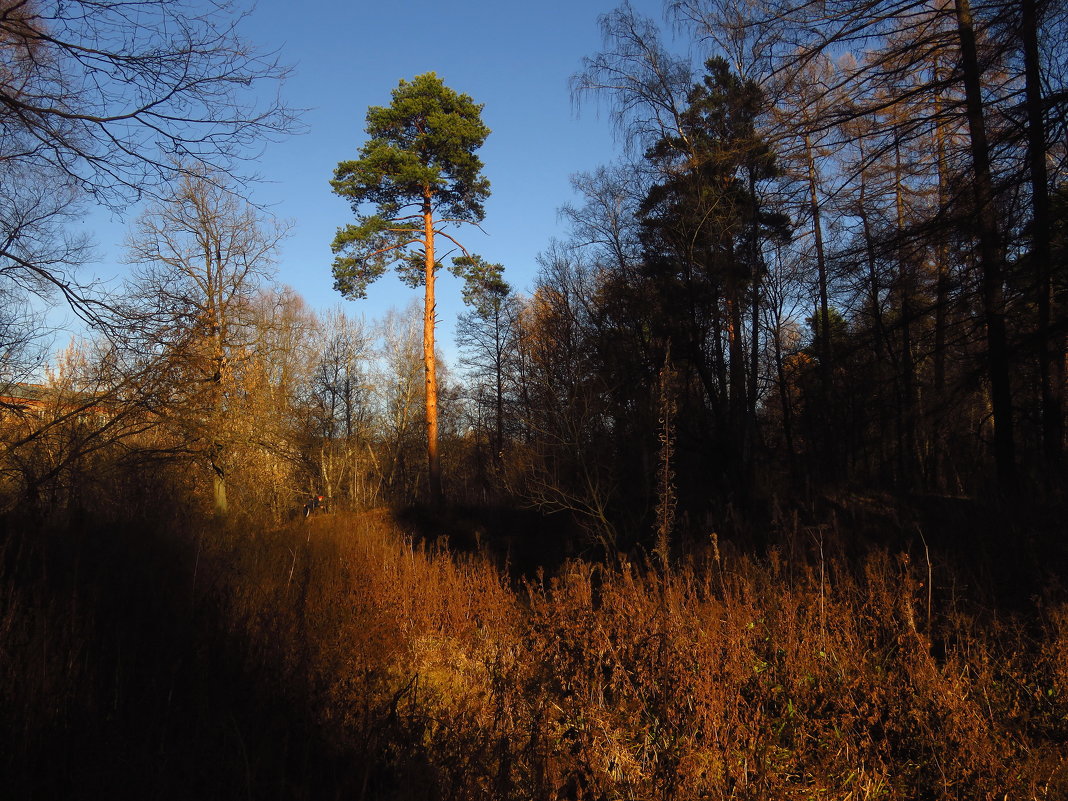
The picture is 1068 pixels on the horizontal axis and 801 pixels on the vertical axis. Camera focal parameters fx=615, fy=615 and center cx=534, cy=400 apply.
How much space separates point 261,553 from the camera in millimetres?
8180

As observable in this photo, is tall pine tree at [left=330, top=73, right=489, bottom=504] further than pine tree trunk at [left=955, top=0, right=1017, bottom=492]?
Yes

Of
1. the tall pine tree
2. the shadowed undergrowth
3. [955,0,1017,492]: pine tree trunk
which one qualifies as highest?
the tall pine tree

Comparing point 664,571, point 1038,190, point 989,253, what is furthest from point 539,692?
point 1038,190

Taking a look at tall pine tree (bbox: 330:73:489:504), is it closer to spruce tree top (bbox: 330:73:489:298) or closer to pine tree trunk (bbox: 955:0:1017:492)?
spruce tree top (bbox: 330:73:489:298)

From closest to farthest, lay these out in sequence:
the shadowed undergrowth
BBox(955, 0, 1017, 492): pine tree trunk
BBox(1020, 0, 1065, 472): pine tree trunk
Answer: the shadowed undergrowth
BBox(1020, 0, 1065, 472): pine tree trunk
BBox(955, 0, 1017, 492): pine tree trunk

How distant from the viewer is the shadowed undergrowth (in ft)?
9.25

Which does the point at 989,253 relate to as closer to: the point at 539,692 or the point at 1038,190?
the point at 1038,190

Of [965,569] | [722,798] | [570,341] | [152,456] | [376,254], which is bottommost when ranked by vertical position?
[722,798]

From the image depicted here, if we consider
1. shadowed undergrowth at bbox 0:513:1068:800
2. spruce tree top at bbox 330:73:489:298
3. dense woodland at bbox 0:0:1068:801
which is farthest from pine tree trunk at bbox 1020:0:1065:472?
spruce tree top at bbox 330:73:489:298

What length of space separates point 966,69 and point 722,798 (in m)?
9.15

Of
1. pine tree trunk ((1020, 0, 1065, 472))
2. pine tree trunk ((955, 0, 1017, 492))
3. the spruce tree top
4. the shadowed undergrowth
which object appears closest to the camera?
the shadowed undergrowth

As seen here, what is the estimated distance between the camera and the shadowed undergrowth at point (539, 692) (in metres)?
2.82

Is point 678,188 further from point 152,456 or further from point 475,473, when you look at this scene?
point 475,473

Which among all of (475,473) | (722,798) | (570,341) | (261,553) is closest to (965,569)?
(722,798)
